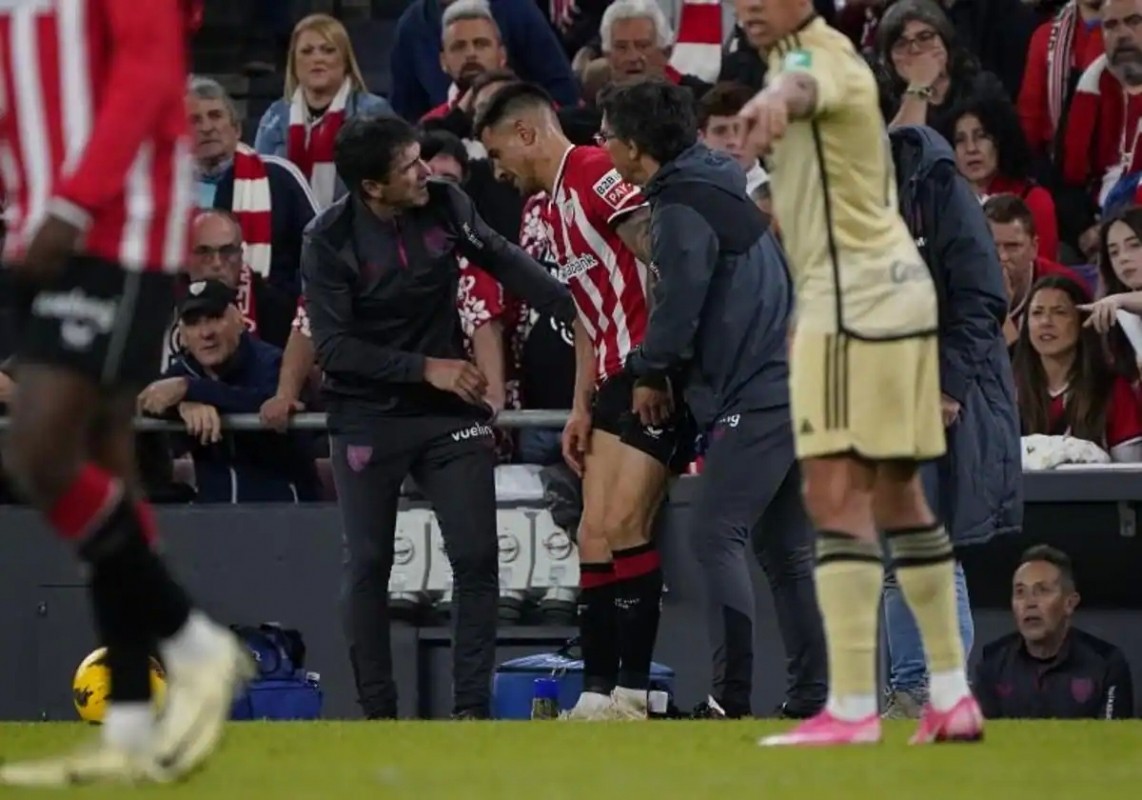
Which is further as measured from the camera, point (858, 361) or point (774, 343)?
point (774, 343)

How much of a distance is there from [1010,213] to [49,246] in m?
6.25

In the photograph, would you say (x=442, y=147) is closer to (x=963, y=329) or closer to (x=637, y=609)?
(x=637, y=609)

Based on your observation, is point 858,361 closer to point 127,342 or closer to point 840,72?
point 840,72

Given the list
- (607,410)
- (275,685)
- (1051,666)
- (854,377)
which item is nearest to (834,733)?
(854,377)

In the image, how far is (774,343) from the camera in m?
9.52

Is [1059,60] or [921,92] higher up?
[1059,60]

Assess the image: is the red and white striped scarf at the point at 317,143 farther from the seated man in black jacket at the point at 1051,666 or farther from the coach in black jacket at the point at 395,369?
the seated man in black jacket at the point at 1051,666

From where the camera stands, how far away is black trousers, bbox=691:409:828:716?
930cm

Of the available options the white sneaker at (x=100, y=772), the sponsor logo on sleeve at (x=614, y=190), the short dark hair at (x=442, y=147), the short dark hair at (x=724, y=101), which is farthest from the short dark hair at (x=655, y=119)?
the white sneaker at (x=100, y=772)

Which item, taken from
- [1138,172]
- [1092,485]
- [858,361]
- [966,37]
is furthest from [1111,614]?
[858,361]

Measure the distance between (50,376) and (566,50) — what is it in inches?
371

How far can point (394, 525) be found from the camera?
10.3 metres

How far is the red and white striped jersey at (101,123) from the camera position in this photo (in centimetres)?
579

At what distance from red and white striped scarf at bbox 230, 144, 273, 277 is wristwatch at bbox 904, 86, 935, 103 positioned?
10.0ft
